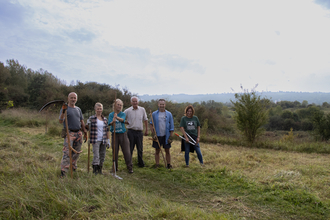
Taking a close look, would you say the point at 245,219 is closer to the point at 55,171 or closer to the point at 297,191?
the point at 297,191

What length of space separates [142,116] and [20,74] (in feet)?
117

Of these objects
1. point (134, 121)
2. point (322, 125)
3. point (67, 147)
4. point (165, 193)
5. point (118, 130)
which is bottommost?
point (165, 193)

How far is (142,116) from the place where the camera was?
605 centimetres

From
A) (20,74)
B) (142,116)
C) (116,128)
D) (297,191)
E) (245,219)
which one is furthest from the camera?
(20,74)

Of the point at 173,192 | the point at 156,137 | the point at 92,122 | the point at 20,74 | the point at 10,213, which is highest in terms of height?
the point at 20,74

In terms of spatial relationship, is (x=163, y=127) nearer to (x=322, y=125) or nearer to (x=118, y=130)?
(x=118, y=130)

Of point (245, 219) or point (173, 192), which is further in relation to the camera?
point (173, 192)

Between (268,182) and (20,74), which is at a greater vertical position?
(20,74)

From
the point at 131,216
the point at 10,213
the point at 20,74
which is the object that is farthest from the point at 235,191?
the point at 20,74

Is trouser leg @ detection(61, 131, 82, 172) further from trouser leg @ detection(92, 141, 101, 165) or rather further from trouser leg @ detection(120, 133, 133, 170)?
trouser leg @ detection(120, 133, 133, 170)

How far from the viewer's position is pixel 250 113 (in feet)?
40.1

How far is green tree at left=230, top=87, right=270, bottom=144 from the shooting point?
1207 centimetres

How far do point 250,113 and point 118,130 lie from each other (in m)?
9.32

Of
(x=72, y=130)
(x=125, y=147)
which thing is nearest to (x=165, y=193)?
(x=125, y=147)
